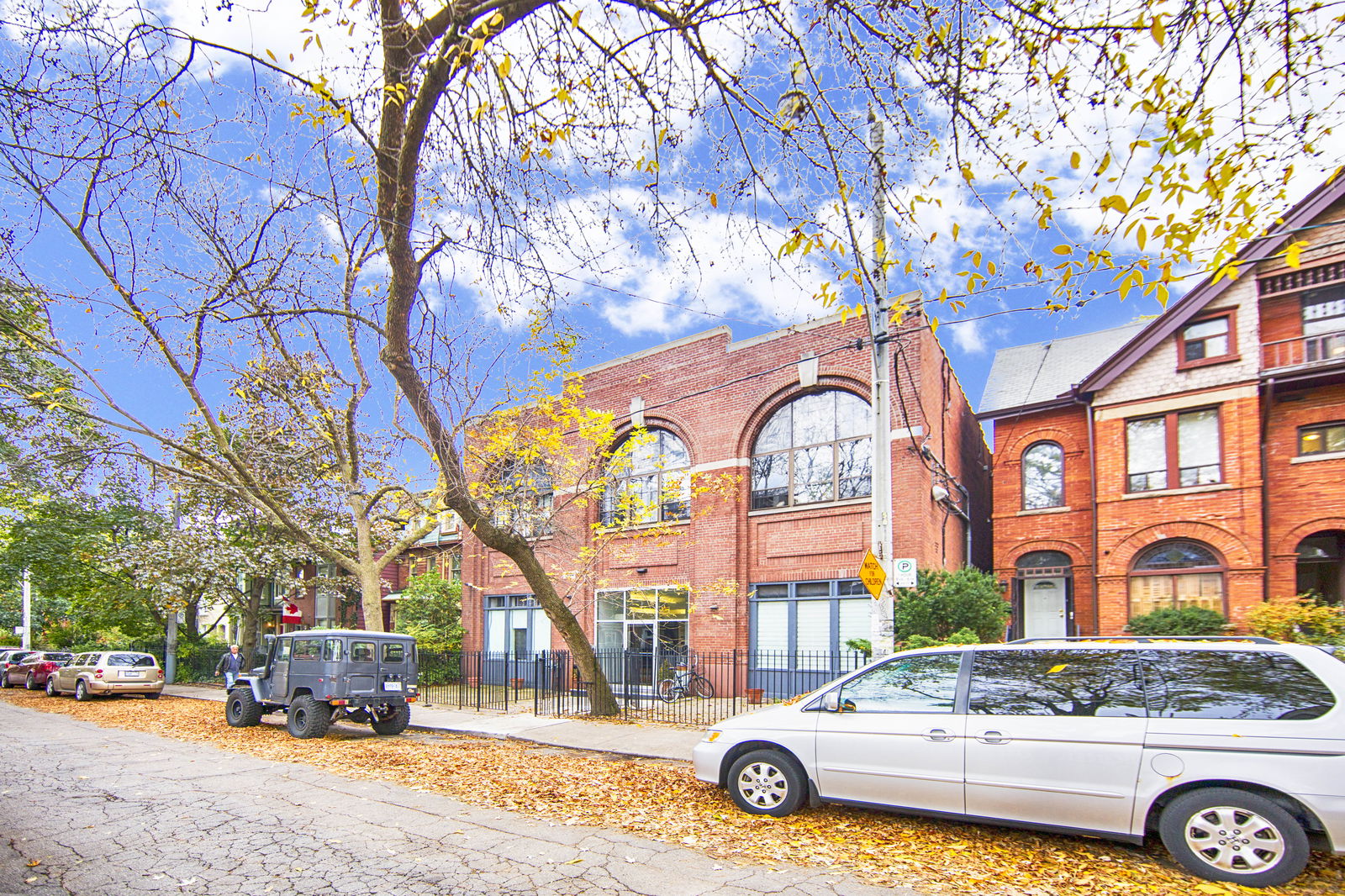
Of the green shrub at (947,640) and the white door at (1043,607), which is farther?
the white door at (1043,607)

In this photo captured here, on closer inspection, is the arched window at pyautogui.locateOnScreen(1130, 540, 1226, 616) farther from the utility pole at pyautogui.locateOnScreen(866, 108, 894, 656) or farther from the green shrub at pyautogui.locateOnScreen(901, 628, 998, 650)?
the utility pole at pyautogui.locateOnScreen(866, 108, 894, 656)

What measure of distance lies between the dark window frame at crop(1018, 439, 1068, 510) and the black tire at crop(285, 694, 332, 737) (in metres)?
17.6

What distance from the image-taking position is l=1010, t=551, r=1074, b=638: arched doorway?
21.3 m

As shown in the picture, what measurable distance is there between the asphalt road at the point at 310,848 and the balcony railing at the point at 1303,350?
58.7 feet

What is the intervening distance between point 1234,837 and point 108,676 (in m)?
24.7

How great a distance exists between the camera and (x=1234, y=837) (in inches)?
220

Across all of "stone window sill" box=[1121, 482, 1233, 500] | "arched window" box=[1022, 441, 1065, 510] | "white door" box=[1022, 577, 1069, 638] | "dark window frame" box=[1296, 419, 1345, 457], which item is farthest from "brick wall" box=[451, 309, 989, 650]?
"dark window frame" box=[1296, 419, 1345, 457]

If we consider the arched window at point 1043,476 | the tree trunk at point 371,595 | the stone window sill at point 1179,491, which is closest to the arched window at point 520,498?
the tree trunk at point 371,595

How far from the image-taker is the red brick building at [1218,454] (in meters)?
17.7

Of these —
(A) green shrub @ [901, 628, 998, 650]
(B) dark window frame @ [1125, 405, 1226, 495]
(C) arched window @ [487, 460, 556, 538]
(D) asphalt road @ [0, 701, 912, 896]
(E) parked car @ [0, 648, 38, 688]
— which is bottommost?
(E) parked car @ [0, 648, 38, 688]

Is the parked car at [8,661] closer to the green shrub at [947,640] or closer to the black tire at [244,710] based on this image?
the black tire at [244,710]

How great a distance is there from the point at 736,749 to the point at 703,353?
14717 mm

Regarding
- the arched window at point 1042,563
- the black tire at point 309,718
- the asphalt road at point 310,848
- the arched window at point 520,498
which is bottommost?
the black tire at point 309,718

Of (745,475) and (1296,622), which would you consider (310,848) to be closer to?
(1296,622)
